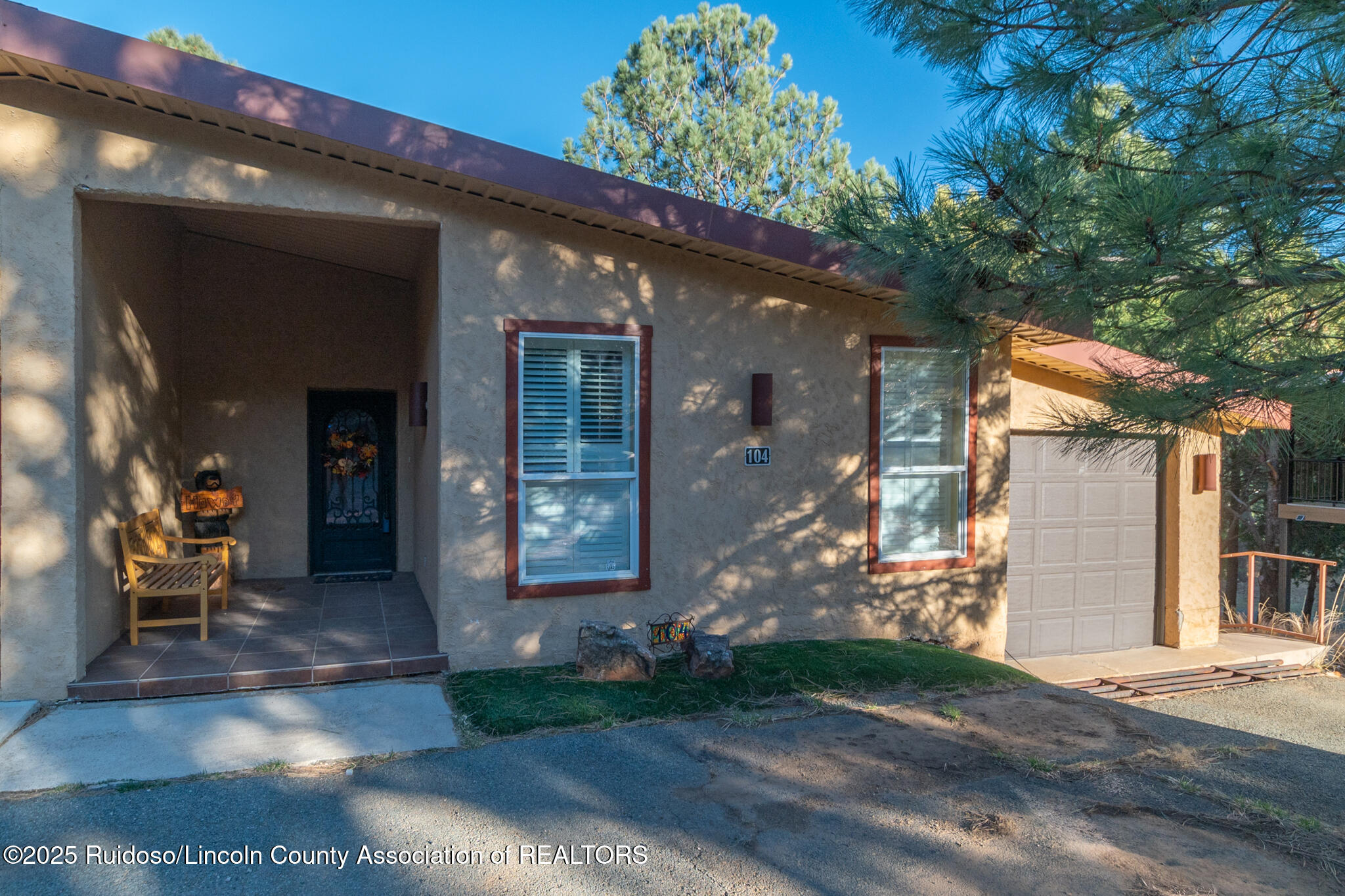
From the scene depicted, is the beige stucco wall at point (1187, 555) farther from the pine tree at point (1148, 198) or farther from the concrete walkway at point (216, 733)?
the concrete walkway at point (216, 733)

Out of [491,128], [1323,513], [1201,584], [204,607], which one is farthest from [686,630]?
[491,128]

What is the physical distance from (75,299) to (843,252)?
15.5 ft

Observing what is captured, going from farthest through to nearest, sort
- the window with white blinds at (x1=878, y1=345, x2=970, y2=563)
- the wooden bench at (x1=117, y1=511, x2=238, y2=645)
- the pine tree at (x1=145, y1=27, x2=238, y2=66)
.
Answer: the pine tree at (x1=145, y1=27, x2=238, y2=66) → the window with white blinds at (x1=878, y1=345, x2=970, y2=563) → the wooden bench at (x1=117, y1=511, x2=238, y2=645)

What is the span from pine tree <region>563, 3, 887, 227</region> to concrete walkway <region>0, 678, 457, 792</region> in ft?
46.8

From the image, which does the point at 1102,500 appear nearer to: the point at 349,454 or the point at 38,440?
the point at 349,454

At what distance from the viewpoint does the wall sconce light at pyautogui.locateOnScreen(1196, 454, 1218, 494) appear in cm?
834

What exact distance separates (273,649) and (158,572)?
1.19 m

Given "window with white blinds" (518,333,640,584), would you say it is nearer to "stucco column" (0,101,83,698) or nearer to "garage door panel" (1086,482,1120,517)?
"stucco column" (0,101,83,698)

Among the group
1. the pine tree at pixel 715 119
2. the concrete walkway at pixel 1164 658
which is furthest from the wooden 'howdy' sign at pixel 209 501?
the pine tree at pixel 715 119

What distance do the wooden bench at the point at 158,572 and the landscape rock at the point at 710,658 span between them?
10.7ft

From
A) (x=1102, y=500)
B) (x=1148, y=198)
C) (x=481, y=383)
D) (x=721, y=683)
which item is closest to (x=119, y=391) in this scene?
(x=481, y=383)

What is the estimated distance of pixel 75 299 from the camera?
459cm

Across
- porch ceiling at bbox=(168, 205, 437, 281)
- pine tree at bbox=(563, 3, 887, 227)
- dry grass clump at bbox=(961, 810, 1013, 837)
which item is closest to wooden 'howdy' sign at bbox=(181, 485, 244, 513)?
porch ceiling at bbox=(168, 205, 437, 281)

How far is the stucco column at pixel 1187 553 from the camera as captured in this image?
8445 millimetres
